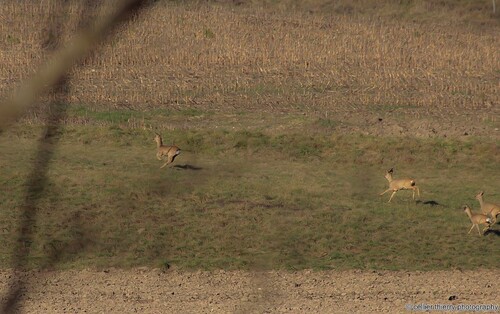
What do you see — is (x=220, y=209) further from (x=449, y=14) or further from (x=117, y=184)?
(x=449, y=14)

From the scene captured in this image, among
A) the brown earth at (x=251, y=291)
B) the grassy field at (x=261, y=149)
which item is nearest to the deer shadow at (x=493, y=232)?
the grassy field at (x=261, y=149)

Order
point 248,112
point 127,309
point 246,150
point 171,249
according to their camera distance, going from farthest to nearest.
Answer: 1. point 248,112
2. point 246,150
3. point 171,249
4. point 127,309

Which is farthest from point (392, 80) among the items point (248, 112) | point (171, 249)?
point (171, 249)

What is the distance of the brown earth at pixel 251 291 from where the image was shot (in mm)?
8461

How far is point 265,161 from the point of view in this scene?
1401 cm

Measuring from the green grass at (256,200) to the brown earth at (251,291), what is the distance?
23 cm

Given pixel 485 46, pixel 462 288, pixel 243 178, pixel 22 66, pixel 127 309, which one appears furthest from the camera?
pixel 485 46

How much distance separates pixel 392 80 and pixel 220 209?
1014 cm

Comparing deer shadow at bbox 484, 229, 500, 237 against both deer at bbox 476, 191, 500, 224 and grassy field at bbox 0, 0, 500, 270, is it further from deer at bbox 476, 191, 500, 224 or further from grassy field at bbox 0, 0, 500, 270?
deer at bbox 476, 191, 500, 224

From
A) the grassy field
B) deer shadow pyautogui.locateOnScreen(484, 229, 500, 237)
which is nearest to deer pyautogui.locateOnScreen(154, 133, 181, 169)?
the grassy field

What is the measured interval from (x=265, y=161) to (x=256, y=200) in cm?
232

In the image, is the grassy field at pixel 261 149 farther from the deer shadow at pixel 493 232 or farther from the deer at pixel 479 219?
the deer at pixel 479 219

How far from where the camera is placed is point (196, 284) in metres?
9.22

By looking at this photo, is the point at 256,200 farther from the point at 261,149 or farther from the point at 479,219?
the point at 261,149
